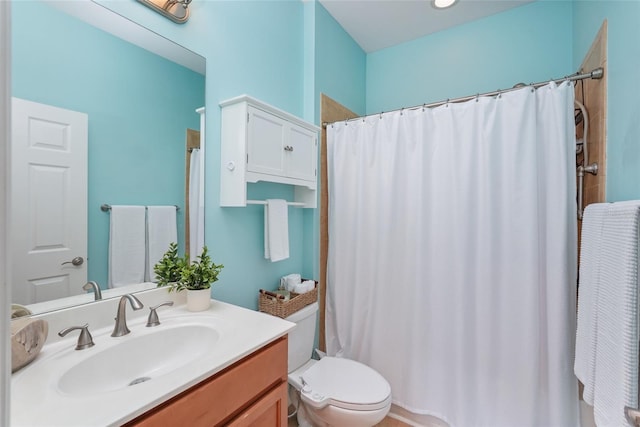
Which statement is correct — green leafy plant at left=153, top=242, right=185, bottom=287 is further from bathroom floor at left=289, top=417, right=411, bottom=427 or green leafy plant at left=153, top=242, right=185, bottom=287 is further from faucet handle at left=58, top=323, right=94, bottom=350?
bathroom floor at left=289, top=417, right=411, bottom=427

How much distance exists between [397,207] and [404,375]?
104cm

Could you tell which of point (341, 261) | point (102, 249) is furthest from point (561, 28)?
point (102, 249)

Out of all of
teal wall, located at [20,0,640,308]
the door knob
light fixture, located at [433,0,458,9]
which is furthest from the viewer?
light fixture, located at [433,0,458,9]

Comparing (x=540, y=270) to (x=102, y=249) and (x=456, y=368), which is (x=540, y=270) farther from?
(x=102, y=249)

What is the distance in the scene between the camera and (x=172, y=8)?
3.83 feet

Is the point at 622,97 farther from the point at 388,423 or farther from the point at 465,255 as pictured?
the point at 388,423

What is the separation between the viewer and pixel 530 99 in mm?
1396

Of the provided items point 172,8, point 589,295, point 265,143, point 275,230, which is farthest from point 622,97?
point 172,8

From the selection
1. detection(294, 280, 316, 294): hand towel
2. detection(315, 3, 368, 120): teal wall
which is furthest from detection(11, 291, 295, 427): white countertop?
detection(315, 3, 368, 120): teal wall

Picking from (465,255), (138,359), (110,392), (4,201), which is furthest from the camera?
(465,255)

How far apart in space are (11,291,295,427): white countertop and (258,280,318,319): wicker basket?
379 millimetres

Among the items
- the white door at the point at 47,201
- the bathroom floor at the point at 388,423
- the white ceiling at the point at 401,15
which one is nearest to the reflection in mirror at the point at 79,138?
the white door at the point at 47,201

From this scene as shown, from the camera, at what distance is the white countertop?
0.59 meters

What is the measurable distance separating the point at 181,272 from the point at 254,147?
664 millimetres
